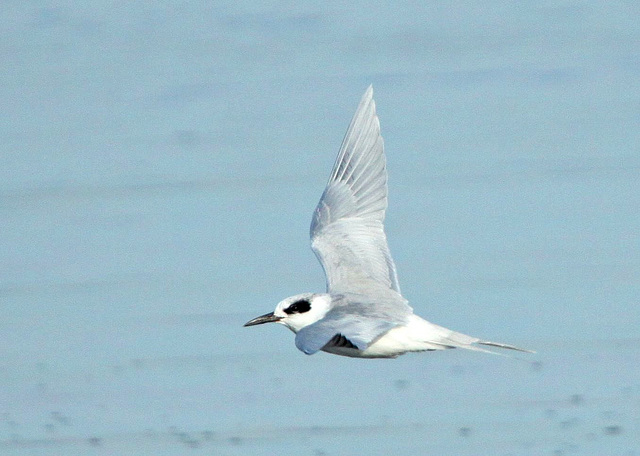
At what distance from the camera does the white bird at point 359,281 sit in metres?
9.70

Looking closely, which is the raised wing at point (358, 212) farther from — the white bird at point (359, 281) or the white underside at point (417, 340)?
the white underside at point (417, 340)

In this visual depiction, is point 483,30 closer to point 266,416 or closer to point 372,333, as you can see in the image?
point 266,416

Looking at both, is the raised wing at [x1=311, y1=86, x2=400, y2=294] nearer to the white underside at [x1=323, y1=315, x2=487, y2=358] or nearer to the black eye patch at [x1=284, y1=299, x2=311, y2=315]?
the black eye patch at [x1=284, y1=299, x2=311, y2=315]

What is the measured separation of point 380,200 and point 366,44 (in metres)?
8.15

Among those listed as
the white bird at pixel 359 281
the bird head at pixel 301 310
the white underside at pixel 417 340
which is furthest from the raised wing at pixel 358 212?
the white underside at pixel 417 340

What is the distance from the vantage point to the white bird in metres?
9.70

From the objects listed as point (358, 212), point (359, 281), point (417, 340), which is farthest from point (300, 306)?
point (358, 212)

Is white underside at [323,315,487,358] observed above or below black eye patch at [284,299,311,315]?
below

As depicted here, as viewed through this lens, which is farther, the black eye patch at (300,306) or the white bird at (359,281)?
the black eye patch at (300,306)

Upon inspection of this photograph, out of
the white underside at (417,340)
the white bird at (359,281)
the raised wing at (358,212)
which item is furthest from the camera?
the raised wing at (358,212)

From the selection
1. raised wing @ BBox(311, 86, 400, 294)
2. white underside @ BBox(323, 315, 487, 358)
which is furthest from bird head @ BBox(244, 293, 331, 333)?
raised wing @ BBox(311, 86, 400, 294)

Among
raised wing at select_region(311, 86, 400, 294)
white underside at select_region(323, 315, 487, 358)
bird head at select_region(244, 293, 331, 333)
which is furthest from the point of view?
raised wing at select_region(311, 86, 400, 294)

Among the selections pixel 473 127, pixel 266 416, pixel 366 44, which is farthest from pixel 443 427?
pixel 366 44

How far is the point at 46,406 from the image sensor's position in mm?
12000
